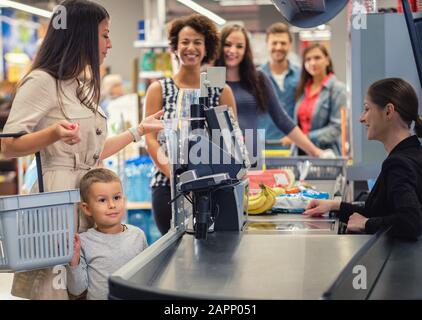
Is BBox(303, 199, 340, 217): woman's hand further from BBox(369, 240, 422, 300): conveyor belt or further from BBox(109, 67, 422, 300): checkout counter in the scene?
BBox(369, 240, 422, 300): conveyor belt

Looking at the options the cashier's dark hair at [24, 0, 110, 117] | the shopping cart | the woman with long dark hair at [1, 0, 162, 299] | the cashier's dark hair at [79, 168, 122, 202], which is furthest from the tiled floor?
the cashier's dark hair at [24, 0, 110, 117]

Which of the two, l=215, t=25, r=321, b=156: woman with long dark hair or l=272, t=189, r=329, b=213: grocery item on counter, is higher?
l=215, t=25, r=321, b=156: woman with long dark hair

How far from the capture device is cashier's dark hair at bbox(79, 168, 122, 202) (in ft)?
10.1

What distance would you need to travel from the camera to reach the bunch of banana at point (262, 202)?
3.59 meters

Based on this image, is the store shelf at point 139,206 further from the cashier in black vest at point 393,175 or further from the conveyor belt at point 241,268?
the conveyor belt at point 241,268

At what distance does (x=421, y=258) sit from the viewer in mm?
2453

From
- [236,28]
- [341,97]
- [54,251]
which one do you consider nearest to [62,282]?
[54,251]

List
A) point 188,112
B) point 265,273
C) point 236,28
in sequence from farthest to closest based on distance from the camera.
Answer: point 236,28
point 188,112
point 265,273

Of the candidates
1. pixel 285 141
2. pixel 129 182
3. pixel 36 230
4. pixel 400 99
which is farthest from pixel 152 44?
pixel 36 230

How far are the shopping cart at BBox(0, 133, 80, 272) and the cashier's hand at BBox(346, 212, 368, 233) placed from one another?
43.0 inches

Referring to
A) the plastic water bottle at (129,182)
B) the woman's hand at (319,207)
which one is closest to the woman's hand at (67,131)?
→ the woman's hand at (319,207)

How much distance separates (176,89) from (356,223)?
69.1 inches
